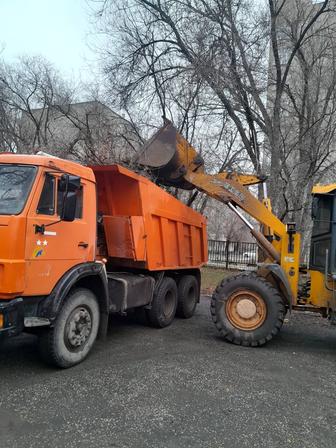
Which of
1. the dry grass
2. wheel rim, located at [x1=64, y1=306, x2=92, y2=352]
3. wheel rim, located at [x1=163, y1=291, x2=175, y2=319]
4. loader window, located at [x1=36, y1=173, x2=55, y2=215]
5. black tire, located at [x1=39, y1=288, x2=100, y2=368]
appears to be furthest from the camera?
the dry grass

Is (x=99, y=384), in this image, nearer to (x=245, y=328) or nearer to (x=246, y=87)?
(x=245, y=328)

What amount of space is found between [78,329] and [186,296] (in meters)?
3.84

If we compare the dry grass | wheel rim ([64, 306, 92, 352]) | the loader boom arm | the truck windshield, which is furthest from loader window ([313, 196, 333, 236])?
the dry grass

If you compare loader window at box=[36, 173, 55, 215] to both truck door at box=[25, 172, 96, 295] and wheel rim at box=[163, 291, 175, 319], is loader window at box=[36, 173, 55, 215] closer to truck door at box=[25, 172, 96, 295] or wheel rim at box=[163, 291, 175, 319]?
truck door at box=[25, 172, 96, 295]

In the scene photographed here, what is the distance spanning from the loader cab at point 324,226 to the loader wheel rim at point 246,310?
116 cm

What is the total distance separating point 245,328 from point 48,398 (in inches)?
138

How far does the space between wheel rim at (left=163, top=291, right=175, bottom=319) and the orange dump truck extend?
0.04 meters

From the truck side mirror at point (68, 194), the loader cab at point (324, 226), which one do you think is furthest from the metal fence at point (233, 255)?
the truck side mirror at point (68, 194)

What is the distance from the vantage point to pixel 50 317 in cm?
471

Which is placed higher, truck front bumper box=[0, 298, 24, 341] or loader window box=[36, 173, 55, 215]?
loader window box=[36, 173, 55, 215]

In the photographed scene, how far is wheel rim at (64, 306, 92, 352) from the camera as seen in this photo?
511 cm

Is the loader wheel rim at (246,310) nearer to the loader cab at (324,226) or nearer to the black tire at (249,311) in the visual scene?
the black tire at (249,311)

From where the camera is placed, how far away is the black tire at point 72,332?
492 centimetres

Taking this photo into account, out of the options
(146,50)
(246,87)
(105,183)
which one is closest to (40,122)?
(146,50)
